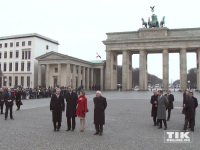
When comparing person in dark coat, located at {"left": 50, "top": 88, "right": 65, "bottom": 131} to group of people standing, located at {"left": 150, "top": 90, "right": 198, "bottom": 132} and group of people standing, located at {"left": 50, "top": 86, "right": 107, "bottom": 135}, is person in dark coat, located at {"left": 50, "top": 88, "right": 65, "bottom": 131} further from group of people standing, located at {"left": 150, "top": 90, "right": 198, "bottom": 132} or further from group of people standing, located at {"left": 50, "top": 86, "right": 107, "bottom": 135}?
group of people standing, located at {"left": 150, "top": 90, "right": 198, "bottom": 132}

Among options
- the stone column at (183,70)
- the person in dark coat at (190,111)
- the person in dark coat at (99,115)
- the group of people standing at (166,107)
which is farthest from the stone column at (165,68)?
the person in dark coat at (99,115)

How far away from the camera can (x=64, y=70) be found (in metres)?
57.2

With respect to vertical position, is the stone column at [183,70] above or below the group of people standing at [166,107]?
above

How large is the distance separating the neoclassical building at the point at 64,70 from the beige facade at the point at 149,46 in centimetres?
771

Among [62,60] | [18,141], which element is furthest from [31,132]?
[62,60]

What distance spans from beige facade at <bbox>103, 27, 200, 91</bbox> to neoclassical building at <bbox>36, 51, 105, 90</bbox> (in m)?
7.71

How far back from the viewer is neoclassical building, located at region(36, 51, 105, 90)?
53406mm

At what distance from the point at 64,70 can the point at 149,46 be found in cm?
2255

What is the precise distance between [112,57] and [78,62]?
30.1ft

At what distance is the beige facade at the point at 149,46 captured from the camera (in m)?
51.7

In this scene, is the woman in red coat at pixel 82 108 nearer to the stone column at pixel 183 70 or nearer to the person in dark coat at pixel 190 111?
the person in dark coat at pixel 190 111

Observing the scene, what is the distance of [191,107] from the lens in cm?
965

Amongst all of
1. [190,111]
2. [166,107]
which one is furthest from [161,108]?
[190,111]

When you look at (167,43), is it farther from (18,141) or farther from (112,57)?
(18,141)
